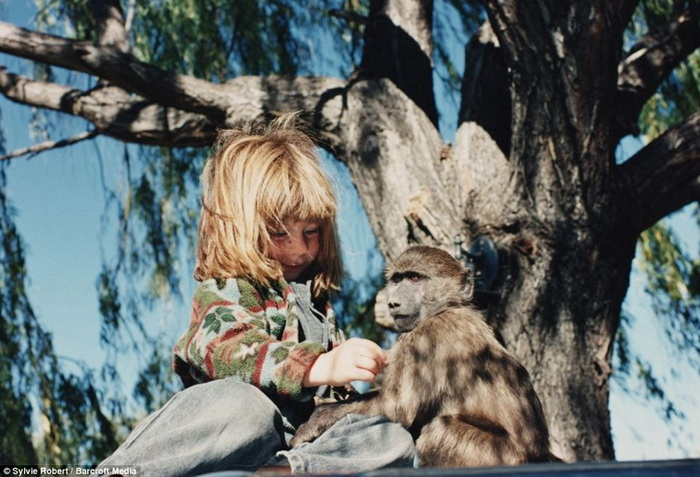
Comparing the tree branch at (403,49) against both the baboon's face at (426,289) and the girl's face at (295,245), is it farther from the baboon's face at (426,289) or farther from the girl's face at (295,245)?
the girl's face at (295,245)

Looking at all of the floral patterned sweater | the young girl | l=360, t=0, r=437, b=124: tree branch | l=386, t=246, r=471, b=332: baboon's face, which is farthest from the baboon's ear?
l=360, t=0, r=437, b=124: tree branch

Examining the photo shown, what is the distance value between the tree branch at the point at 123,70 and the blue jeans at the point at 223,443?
13.9 ft

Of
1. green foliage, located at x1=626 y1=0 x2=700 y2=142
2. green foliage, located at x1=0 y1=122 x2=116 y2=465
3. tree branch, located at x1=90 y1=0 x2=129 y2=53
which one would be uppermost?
tree branch, located at x1=90 y1=0 x2=129 y2=53

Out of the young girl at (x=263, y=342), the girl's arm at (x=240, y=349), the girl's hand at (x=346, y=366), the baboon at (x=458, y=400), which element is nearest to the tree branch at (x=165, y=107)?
the young girl at (x=263, y=342)

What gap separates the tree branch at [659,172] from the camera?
573 cm

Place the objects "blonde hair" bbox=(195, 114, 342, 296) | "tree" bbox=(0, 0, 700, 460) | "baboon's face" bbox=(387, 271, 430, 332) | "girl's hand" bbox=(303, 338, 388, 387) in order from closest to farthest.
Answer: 1. "girl's hand" bbox=(303, 338, 388, 387)
2. "blonde hair" bbox=(195, 114, 342, 296)
3. "baboon's face" bbox=(387, 271, 430, 332)
4. "tree" bbox=(0, 0, 700, 460)

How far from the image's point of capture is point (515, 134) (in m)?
5.54

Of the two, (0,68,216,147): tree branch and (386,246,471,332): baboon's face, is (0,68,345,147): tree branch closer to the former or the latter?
(0,68,216,147): tree branch

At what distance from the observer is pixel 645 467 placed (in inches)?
62.9

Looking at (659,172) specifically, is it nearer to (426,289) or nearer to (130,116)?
(426,289)

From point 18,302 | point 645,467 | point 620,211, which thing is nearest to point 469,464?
point 645,467

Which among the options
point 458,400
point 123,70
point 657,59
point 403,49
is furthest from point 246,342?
point 657,59

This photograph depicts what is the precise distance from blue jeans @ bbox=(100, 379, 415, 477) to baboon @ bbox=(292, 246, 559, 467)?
34cm

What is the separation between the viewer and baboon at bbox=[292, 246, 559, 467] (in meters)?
3.32
